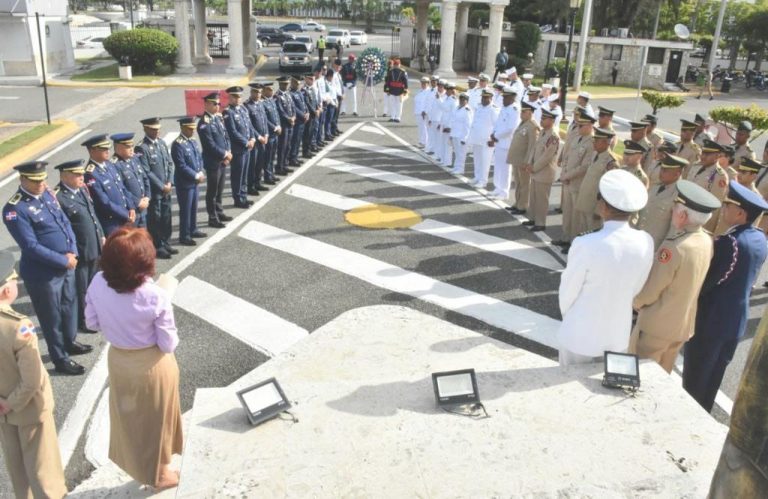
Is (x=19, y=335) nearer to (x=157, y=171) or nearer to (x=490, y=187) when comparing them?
(x=157, y=171)

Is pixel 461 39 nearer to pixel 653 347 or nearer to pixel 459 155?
pixel 459 155

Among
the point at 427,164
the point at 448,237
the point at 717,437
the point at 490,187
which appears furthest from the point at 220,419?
the point at 427,164

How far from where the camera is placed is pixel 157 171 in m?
8.27

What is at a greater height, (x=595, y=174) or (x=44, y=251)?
(x=595, y=174)

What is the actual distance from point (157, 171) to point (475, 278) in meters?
4.58

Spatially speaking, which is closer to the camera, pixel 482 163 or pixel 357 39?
pixel 482 163

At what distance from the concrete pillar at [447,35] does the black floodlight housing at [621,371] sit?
29045 millimetres

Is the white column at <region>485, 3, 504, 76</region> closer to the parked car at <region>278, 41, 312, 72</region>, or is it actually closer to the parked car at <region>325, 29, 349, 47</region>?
the parked car at <region>278, 41, 312, 72</region>

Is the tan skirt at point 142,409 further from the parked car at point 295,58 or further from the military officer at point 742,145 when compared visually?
the parked car at point 295,58

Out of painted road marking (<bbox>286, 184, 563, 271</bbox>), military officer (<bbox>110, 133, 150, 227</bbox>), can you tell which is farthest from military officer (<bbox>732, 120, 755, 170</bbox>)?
military officer (<bbox>110, 133, 150, 227</bbox>)

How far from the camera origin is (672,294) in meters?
4.74

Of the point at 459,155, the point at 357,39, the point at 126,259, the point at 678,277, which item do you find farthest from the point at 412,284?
the point at 357,39

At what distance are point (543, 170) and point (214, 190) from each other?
544cm

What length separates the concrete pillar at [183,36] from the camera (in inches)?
1154
